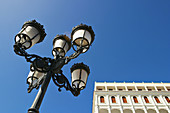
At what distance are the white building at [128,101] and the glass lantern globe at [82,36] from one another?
65.1ft

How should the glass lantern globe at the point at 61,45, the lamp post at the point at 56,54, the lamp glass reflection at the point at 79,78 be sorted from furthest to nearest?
the glass lantern globe at the point at 61,45 < the lamp glass reflection at the point at 79,78 < the lamp post at the point at 56,54

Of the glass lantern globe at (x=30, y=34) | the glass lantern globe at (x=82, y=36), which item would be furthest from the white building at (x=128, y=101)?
the glass lantern globe at (x=30, y=34)

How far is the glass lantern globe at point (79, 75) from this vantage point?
3.57m

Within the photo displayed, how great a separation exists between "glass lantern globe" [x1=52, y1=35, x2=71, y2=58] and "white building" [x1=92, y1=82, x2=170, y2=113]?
19.5 meters

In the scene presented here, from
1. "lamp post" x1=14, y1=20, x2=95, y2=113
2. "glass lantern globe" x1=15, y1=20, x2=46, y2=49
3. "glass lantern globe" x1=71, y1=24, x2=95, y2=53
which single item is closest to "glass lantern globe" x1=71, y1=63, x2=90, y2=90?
"lamp post" x1=14, y1=20, x2=95, y2=113

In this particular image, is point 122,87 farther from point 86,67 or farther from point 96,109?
point 86,67

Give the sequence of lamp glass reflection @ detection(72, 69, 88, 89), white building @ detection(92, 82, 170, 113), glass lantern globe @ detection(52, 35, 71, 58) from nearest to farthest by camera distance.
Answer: lamp glass reflection @ detection(72, 69, 88, 89)
glass lantern globe @ detection(52, 35, 71, 58)
white building @ detection(92, 82, 170, 113)

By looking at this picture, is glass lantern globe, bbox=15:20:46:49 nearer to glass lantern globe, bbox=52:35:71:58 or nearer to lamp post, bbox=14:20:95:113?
lamp post, bbox=14:20:95:113

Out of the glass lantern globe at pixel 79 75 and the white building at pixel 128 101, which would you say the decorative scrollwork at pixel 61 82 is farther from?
the white building at pixel 128 101

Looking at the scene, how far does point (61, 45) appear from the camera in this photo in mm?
4137

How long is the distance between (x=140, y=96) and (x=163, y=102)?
149 inches

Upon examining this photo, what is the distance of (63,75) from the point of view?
3449mm

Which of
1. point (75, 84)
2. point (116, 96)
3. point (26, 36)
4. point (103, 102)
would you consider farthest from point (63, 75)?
point (116, 96)

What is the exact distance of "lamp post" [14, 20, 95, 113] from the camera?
3.15 meters
